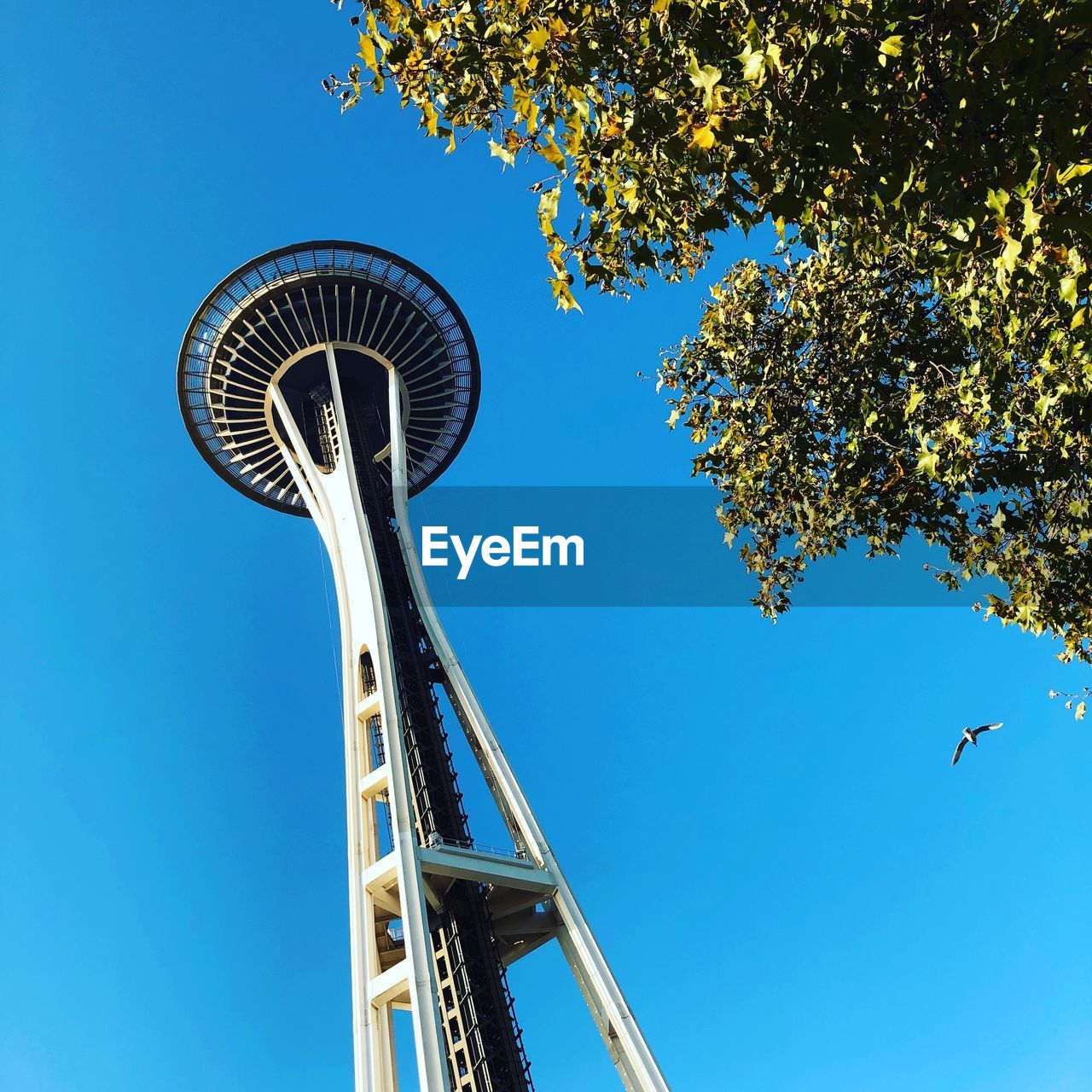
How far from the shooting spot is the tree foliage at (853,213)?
582 cm

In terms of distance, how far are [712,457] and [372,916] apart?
14297 millimetres

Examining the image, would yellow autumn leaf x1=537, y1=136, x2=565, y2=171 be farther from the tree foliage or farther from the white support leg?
the white support leg

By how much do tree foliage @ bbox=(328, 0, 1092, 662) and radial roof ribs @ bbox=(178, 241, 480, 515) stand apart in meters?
27.2

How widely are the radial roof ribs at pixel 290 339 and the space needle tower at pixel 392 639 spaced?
0.07m

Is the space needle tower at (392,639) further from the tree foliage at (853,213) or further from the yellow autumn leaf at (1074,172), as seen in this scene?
the yellow autumn leaf at (1074,172)

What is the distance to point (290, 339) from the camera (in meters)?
36.5

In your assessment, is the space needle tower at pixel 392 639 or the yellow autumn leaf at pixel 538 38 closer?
the yellow autumn leaf at pixel 538 38

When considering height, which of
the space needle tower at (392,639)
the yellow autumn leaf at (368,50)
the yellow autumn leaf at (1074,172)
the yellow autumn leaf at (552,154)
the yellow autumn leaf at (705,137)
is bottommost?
the yellow autumn leaf at (1074,172)

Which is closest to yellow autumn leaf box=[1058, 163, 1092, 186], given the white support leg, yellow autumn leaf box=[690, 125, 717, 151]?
yellow autumn leaf box=[690, 125, 717, 151]

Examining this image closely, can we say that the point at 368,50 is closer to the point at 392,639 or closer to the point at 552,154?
the point at 552,154

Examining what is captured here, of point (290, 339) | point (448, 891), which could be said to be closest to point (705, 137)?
point (448, 891)

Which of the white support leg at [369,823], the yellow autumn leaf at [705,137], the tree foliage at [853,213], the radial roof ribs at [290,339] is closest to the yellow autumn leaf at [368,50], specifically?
the tree foliage at [853,213]

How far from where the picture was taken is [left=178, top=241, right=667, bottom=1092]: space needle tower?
1956cm

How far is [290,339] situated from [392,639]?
47.2 ft
